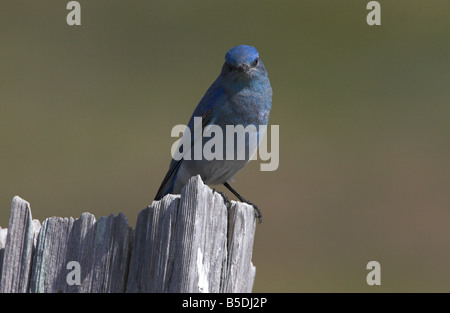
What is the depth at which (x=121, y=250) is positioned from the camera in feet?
10.8

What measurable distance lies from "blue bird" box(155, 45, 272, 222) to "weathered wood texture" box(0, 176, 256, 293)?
223cm

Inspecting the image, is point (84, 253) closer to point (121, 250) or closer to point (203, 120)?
point (121, 250)

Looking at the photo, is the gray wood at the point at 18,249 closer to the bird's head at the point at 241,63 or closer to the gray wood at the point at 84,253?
the gray wood at the point at 84,253

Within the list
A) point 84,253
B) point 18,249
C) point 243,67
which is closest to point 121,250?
point 84,253

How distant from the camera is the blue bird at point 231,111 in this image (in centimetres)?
557

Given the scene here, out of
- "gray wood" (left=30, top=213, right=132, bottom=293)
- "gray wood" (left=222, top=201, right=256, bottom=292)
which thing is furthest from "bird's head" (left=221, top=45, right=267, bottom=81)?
"gray wood" (left=30, top=213, right=132, bottom=293)

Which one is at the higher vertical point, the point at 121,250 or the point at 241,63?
the point at 241,63

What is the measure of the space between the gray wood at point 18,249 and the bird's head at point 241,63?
2.59 meters

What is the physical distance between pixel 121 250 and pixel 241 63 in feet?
8.47

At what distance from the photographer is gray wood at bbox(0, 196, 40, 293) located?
3268 mm

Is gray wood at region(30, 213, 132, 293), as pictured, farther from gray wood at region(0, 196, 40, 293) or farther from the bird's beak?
the bird's beak

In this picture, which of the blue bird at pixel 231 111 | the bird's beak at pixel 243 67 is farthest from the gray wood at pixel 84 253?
the bird's beak at pixel 243 67

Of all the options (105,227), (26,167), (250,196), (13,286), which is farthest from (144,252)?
(26,167)

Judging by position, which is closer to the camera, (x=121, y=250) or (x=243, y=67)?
(x=121, y=250)
